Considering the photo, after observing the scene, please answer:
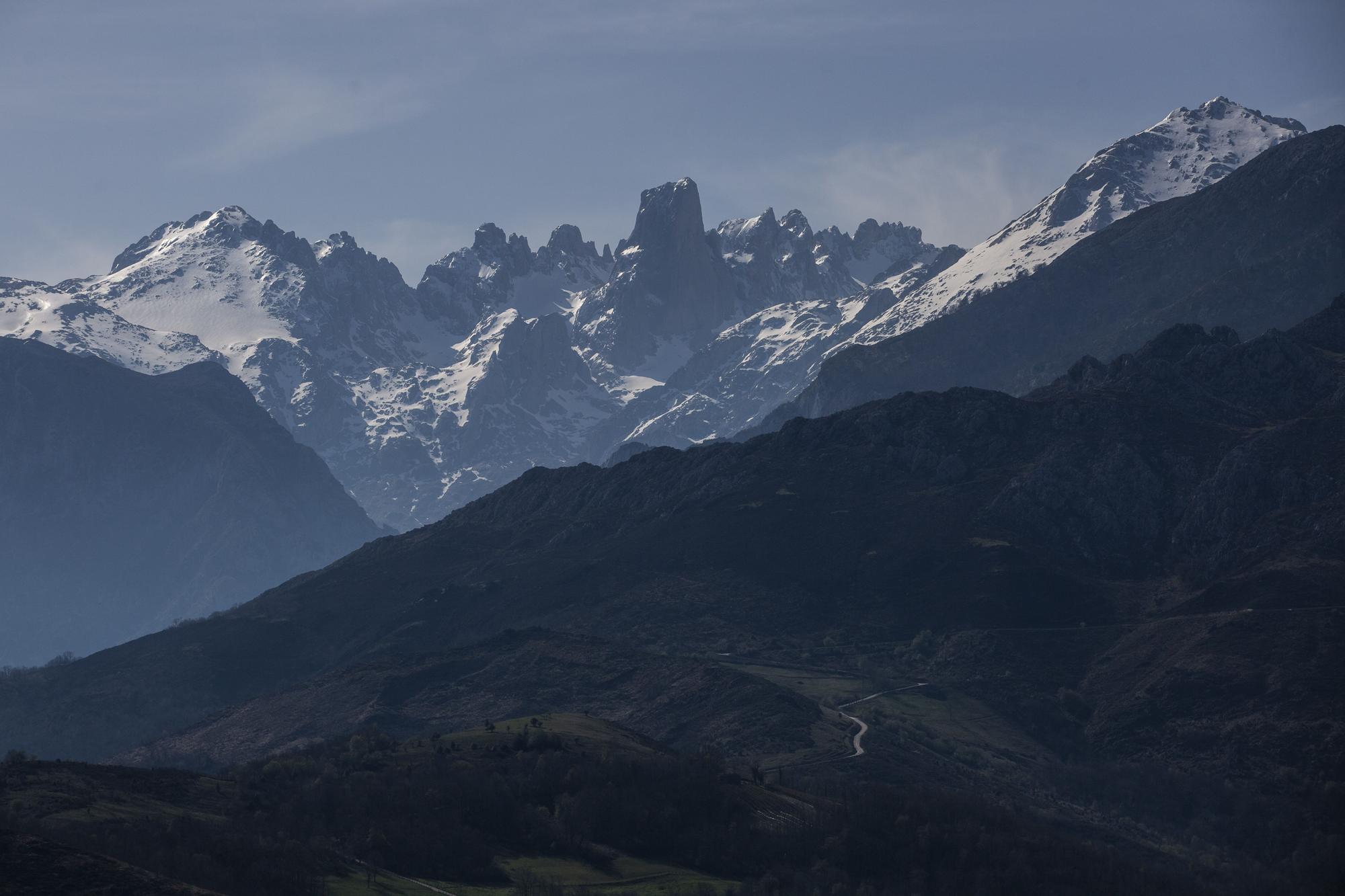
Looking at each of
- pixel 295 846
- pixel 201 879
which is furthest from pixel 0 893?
pixel 295 846

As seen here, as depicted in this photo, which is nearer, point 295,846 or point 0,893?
point 0,893

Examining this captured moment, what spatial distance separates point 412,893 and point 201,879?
930 inches

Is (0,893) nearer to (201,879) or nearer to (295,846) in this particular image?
(201,879)

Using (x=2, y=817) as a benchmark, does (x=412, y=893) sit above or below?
below

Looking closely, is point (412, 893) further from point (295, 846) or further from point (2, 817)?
point (2, 817)

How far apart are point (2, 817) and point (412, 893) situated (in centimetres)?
4251

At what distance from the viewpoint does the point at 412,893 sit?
194m

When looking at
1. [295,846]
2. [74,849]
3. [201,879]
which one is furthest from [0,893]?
[295,846]

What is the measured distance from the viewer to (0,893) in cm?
15450

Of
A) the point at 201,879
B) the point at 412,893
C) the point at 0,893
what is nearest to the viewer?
the point at 0,893

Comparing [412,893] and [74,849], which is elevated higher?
[74,849]

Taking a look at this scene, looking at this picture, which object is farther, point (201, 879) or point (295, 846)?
point (295, 846)

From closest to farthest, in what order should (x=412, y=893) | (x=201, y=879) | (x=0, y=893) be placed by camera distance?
(x=0, y=893) < (x=201, y=879) < (x=412, y=893)

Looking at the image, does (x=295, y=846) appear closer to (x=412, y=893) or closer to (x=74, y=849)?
(x=412, y=893)
